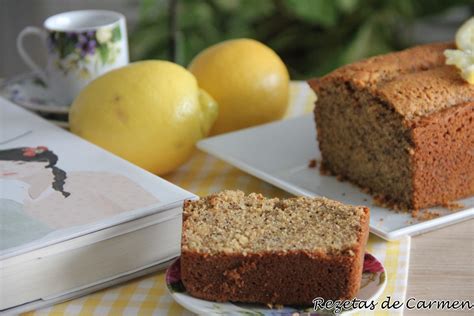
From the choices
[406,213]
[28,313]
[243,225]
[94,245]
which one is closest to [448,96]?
[406,213]

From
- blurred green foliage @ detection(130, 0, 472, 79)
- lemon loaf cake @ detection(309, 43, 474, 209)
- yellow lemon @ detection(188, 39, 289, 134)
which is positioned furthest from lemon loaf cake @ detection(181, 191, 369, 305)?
blurred green foliage @ detection(130, 0, 472, 79)

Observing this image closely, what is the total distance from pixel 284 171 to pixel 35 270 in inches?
24.7

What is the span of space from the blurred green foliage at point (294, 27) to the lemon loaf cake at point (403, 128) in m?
1.60

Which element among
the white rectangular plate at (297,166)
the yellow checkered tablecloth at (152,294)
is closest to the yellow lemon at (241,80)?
the white rectangular plate at (297,166)

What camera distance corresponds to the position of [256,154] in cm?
157

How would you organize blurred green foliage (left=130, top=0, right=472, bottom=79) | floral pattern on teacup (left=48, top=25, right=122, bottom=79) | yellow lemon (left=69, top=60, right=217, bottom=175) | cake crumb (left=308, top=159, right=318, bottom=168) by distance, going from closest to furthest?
yellow lemon (left=69, top=60, right=217, bottom=175) → cake crumb (left=308, top=159, right=318, bottom=168) → floral pattern on teacup (left=48, top=25, right=122, bottom=79) → blurred green foliage (left=130, top=0, right=472, bottom=79)

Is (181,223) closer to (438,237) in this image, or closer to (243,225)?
(243,225)

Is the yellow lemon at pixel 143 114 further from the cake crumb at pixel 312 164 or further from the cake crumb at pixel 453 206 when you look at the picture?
the cake crumb at pixel 453 206

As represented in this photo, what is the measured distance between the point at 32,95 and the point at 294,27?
1833 millimetres

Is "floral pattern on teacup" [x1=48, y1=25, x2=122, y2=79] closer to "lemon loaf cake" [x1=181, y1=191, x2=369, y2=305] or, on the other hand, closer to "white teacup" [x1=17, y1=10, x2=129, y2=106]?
"white teacup" [x1=17, y1=10, x2=129, y2=106]

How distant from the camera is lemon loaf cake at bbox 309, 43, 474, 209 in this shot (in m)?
1.34

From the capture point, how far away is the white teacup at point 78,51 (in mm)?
1663

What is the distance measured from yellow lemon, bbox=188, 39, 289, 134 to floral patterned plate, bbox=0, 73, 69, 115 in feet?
1.08

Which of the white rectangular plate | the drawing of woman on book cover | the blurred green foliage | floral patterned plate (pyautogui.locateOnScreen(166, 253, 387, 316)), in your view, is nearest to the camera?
floral patterned plate (pyautogui.locateOnScreen(166, 253, 387, 316))
